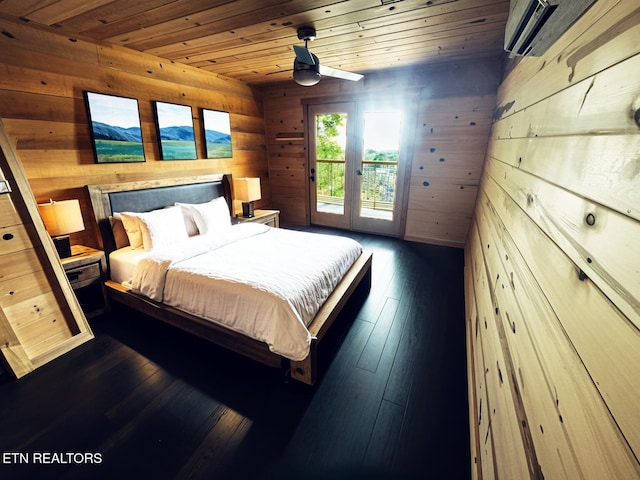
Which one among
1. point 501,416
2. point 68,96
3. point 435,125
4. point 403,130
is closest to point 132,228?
point 68,96

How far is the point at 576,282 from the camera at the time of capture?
0.63 meters

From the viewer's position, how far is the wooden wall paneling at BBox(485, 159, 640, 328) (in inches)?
17.9

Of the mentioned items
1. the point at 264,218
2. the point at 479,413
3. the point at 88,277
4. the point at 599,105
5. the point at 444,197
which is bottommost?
the point at 479,413

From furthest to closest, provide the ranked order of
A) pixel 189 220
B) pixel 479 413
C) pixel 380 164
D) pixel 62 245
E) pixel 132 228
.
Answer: pixel 380 164
pixel 189 220
pixel 132 228
pixel 62 245
pixel 479 413

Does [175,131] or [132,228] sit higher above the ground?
[175,131]

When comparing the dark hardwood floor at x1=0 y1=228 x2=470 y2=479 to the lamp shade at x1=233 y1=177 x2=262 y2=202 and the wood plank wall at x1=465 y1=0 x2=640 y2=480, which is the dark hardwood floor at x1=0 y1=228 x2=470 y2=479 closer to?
the wood plank wall at x1=465 y1=0 x2=640 y2=480

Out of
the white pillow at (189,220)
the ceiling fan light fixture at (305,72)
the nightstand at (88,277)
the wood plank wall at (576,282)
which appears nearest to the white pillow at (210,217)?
the white pillow at (189,220)

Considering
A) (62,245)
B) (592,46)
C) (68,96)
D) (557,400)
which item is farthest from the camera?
(68,96)

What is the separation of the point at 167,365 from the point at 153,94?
9.40ft

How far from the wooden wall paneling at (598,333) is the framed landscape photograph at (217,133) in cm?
385

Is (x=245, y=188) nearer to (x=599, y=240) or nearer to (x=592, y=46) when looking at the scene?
(x=592, y=46)

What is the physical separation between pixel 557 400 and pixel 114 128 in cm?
364

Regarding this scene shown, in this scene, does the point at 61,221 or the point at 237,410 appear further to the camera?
the point at 61,221

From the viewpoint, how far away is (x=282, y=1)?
1856 millimetres
